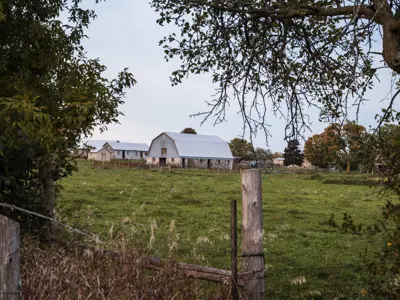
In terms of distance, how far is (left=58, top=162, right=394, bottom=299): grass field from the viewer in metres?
7.56

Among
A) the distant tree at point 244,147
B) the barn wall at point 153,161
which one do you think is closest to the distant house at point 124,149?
the barn wall at point 153,161

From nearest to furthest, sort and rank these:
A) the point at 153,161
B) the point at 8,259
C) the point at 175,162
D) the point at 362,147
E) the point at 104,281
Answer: the point at 8,259 → the point at 104,281 → the point at 362,147 → the point at 175,162 → the point at 153,161

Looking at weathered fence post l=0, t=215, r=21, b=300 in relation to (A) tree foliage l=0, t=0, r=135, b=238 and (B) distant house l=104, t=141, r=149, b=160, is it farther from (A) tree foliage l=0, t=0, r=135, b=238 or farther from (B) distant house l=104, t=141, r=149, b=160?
(B) distant house l=104, t=141, r=149, b=160

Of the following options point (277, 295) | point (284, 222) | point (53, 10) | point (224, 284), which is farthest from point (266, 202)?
point (224, 284)

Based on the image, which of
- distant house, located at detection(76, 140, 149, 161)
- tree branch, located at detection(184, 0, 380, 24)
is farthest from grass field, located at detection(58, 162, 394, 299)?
distant house, located at detection(76, 140, 149, 161)

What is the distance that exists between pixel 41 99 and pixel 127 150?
90192 mm

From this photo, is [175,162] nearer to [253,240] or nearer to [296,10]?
[296,10]

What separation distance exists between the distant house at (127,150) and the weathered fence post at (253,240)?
89.6m

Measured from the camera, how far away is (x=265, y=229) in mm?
Result: 15062

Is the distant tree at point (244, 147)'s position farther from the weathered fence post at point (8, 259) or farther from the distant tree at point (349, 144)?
the weathered fence post at point (8, 259)

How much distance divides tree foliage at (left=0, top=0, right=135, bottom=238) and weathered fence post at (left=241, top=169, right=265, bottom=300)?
239 cm

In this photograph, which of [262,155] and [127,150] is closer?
[262,155]

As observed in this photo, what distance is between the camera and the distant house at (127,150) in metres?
94.2

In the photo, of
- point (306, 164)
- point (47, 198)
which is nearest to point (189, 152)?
point (306, 164)
